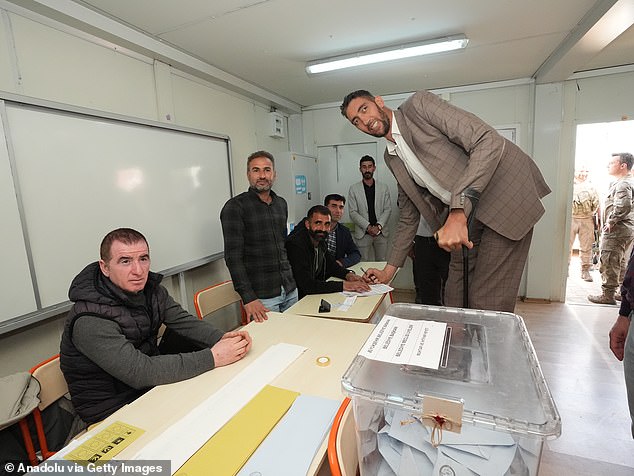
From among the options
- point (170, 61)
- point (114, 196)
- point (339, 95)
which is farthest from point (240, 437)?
point (339, 95)

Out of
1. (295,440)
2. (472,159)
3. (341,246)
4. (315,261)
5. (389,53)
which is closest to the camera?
(295,440)

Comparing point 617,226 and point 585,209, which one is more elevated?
point 585,209

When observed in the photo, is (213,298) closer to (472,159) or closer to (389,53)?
(472,159)

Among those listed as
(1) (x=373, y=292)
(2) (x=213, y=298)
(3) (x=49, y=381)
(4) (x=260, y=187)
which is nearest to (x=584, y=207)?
(1) (x=373, y=292)

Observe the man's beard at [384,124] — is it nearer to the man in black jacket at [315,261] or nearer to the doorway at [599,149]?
the man in black jacket at [315,261]

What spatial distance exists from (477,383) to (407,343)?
0.16 m

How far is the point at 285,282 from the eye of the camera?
240cm

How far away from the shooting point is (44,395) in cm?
125

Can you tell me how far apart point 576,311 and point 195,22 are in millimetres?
4560

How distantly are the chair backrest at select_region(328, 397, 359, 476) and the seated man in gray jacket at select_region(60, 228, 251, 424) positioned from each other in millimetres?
→ 616

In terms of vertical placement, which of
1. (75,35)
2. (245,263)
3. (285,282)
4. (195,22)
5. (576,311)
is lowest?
(576,311)

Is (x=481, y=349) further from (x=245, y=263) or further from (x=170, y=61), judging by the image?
(x=170, y=61)

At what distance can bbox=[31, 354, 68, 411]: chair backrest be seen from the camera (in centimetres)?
125

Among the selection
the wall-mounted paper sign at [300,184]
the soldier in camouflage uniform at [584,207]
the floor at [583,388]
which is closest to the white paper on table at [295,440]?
the floor at [583,388]
